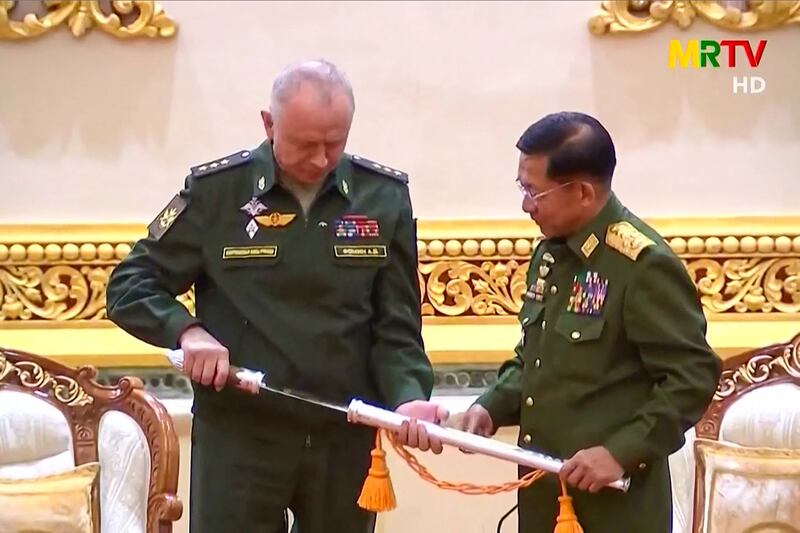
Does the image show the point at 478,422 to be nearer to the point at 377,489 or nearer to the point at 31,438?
the point at 377,489

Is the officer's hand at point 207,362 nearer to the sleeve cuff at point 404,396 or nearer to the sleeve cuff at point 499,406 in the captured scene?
the sleeve cuff at point 404,396

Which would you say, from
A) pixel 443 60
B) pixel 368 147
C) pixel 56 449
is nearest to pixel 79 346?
pixel 56 449

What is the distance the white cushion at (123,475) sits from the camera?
7.55 ft

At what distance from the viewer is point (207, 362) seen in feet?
5.25

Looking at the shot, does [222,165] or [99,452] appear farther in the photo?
[99,452]

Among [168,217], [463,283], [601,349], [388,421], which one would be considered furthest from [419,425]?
[463,283]

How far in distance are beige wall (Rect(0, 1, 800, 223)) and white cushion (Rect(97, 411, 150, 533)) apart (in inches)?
25.5

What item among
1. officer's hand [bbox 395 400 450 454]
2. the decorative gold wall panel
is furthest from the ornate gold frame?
officer's hand [bbox 395 400 450 454]

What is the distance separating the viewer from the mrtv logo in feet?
9.27

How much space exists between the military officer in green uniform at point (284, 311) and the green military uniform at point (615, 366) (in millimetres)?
197

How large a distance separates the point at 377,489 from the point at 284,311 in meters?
0.30

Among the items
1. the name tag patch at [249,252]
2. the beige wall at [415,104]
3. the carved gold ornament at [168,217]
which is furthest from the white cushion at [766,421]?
the carved gold ornament at [168,217]

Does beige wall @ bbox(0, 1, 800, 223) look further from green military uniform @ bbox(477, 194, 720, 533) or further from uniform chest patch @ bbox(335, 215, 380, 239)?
green military uniform @ bbox(477, 194, 720, 533)

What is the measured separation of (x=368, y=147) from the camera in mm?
2805
